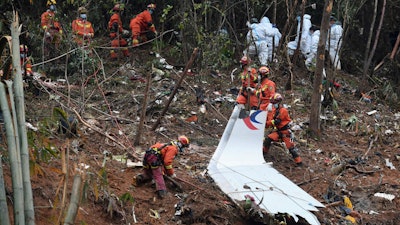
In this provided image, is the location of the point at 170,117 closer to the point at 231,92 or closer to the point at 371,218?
the point at 231,92

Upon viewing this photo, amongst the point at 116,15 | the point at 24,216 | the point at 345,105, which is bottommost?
the point at 345,105

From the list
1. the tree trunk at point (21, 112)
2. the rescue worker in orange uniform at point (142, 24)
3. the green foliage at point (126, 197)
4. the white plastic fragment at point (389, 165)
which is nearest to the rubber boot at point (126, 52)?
the rescue worker in orange uniform at point (142, 24)

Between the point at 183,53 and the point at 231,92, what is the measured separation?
1.77 meters

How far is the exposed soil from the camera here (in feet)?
19.3

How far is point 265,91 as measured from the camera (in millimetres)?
9461

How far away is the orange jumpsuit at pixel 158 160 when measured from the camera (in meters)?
6.56

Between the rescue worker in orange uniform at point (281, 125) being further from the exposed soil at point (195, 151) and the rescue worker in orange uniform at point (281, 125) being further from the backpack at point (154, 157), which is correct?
the backpack at point (154, 157)

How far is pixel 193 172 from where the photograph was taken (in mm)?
7723

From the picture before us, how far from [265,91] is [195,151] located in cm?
174

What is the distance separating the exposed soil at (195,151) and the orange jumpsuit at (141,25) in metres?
0.57

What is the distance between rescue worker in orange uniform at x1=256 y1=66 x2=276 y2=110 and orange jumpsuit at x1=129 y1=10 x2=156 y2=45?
13.5ft

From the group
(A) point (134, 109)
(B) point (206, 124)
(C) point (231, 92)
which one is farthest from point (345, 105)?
(A) point (134, 109)

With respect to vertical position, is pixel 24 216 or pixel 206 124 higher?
pixel 24 216

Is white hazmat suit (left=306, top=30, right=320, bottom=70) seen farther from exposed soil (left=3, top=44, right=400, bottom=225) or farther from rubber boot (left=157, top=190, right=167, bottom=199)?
rubber boot (left=157, top=190, right=167, bottom=199)
